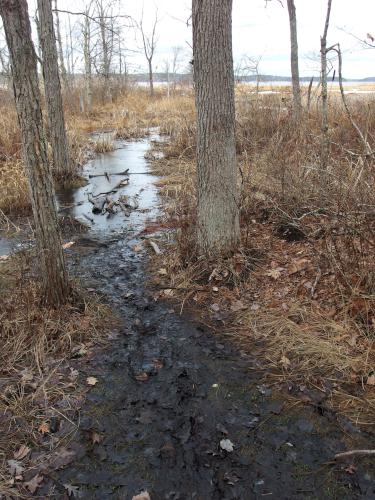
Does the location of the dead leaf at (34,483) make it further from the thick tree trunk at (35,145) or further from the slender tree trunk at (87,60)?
the slender tree trunk at (87,60)

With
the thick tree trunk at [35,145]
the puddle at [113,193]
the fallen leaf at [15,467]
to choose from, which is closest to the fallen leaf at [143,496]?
the fallen leaf at [15,467]

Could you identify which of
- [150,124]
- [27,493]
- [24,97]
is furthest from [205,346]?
[150,124]

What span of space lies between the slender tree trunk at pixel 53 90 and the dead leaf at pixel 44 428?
25.3ft

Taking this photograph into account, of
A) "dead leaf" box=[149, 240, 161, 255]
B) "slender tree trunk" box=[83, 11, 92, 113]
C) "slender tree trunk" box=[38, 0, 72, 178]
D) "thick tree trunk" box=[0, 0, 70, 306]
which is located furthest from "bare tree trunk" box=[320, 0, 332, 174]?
"slender tree trunk" box=[83, 11, 92, 113]

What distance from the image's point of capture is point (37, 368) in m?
3.64

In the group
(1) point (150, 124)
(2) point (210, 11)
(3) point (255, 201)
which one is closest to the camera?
(2) point (210, 11)

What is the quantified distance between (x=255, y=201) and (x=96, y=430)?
4208mm

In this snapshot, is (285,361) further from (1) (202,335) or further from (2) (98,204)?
(2) (98,204)

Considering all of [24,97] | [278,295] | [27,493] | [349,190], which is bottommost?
[27,493]

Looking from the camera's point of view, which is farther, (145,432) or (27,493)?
(145,432)

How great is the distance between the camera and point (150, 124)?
19875mm

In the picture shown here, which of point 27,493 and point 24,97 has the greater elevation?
point 24,97

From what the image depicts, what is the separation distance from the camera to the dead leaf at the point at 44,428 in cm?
303

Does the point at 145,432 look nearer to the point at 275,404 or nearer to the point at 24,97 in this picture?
the point at 275,404
